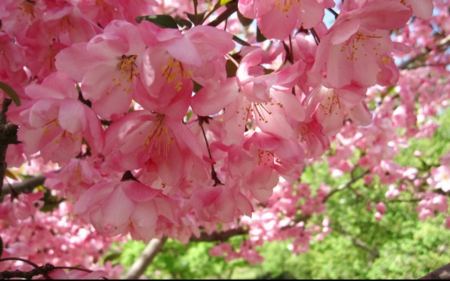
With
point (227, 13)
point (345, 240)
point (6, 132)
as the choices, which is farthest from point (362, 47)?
point (345, 240)

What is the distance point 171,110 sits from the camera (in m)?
0.69

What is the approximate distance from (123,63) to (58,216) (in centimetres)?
303

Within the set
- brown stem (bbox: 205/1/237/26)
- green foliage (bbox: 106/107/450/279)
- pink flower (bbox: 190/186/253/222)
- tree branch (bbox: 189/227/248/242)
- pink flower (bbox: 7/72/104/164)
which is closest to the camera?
pink flower (bbox: 7/72/104/164)

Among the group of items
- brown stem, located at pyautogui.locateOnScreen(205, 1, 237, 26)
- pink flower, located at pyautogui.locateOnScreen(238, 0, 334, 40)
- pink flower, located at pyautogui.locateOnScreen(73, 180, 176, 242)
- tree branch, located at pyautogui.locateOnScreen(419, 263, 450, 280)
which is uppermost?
pink flower, located at pyautogui.locateOnScreen(238, 0, 334, 40)

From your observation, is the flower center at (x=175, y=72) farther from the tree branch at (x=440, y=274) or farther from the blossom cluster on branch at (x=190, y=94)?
the tree branch at (x=440, y=274)

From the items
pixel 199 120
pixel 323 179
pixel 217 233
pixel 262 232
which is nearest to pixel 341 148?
pixel 262 232

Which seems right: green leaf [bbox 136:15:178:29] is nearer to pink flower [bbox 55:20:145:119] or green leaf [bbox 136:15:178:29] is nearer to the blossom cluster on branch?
the blossom cluster on branch

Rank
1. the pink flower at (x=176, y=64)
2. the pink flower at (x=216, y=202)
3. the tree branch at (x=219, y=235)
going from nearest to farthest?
the pink flower at (x=176, y=64) → the pink flower at (x=216, y=202) → the tree branch at (x=219, y=235)

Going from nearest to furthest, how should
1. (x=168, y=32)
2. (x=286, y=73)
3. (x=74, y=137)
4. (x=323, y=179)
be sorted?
1. (x=168, y=32)
2. (x=286, y=73)
3. (x=74, y=137)
4. (x=323, y=179)

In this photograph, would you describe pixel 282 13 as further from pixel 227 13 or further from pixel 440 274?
pixel 440 274

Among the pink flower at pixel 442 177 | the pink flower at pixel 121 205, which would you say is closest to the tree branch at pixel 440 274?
the pink flower at pixel 121 205

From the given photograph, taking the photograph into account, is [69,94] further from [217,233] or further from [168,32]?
[217,233]

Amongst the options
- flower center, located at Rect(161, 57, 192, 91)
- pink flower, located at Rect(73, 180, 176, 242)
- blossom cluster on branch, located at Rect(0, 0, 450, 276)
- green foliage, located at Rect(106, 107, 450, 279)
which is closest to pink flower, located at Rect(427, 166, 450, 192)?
blossom cluster on branch, located at Rect(0, 0, 450, 276)

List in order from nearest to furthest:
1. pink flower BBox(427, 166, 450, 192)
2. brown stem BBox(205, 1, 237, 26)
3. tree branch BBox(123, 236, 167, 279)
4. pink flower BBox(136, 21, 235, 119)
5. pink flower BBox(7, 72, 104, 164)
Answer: pink flower BBox(136, 21, 235, 119) → pink flower BBox(7, 72, 104, 164) → brown stem BBox(205, 1, 237, 26) → pink flower BBox(427, 166, 450, 192) → tree branch BBox(123, 236, 167, 279)
